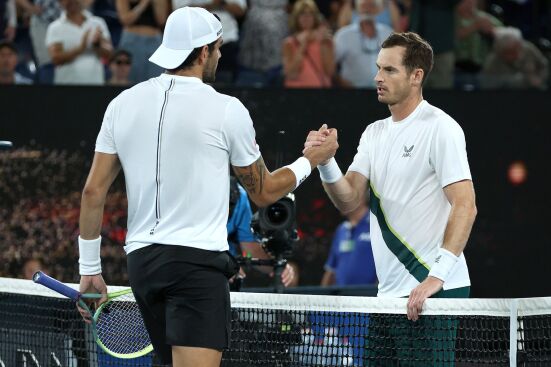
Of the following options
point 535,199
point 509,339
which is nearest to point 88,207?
point 509,339

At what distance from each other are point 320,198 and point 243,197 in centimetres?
257

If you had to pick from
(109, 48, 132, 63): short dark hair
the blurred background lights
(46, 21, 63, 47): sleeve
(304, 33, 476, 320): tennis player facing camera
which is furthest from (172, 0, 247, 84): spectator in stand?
(304, 33, 476, 320): tennis player facing camera

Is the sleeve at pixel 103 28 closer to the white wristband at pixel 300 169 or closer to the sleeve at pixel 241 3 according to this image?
the sleeve at pixel 241 3

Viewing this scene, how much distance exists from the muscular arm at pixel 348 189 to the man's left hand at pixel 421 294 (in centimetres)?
74

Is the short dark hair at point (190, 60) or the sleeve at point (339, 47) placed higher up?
the short dark hair at point (190, 60)

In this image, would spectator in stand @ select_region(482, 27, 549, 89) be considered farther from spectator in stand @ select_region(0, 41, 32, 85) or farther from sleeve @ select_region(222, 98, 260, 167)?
sleeve @ select_region(222, 98, 260, 167)

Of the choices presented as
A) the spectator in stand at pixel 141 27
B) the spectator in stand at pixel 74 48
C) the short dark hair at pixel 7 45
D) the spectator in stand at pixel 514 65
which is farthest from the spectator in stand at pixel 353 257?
the short dark hair at pixel 7 45

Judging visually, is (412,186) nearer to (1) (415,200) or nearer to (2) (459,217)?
(1) (415,200)

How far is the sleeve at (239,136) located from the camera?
14.2 feet

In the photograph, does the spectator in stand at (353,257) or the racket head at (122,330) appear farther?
the spectator in stand at (353,257)

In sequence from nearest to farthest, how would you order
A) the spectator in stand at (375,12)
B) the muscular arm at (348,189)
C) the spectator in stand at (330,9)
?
the muscular arm at (348,189), the spectator in stand at (375,12), the spectator in stand at (330,9)

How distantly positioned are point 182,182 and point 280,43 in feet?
17.9

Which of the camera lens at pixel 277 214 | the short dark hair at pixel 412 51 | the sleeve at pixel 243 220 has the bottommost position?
the sleeve at pixel 243 220

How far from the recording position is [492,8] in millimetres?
10227
